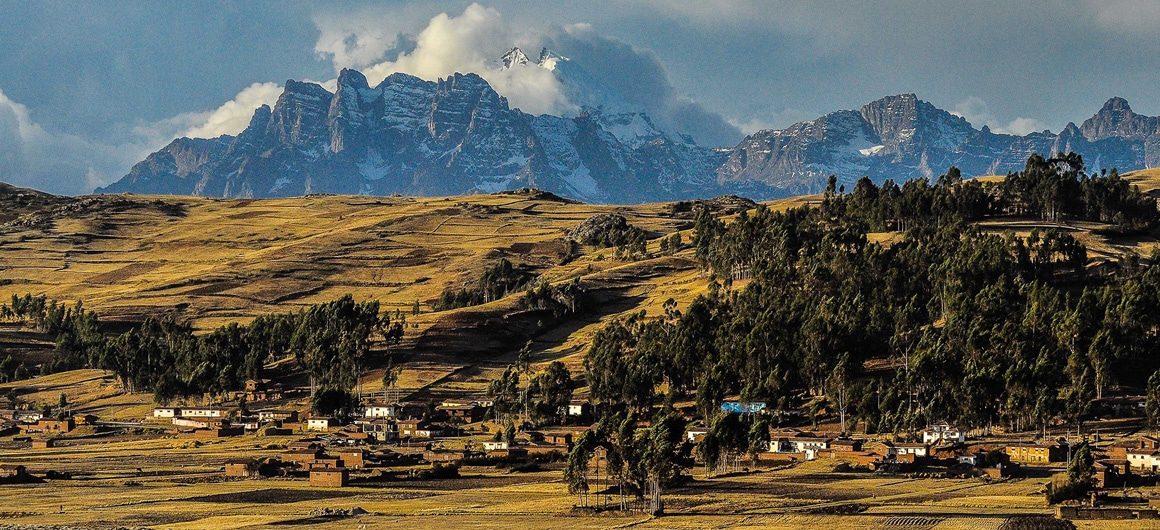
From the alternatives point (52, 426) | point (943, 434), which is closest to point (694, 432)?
point (943, 434)

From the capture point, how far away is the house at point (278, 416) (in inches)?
6245

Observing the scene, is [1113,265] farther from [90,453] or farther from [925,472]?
[90,453]

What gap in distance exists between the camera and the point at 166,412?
166 meters

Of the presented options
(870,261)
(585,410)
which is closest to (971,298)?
(870,261)

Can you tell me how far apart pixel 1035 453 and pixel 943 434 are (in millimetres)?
14261

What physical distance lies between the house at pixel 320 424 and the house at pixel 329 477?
1797 inches

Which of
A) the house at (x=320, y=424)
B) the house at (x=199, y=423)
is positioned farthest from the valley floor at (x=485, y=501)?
the house at (x=199, y=423)

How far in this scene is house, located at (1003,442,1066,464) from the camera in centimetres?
11606

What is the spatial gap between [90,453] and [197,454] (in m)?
11.3

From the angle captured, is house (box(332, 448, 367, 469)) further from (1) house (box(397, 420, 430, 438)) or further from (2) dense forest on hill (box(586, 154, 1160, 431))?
(2) dense forest on hill (box(586, 154, 1160, 431))

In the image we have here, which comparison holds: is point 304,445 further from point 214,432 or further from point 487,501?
point 487,501

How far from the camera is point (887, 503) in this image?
89.9 metres

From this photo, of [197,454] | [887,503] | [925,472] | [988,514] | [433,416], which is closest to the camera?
[988,514]

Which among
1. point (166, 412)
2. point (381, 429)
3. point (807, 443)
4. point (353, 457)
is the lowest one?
point (353, 457)
